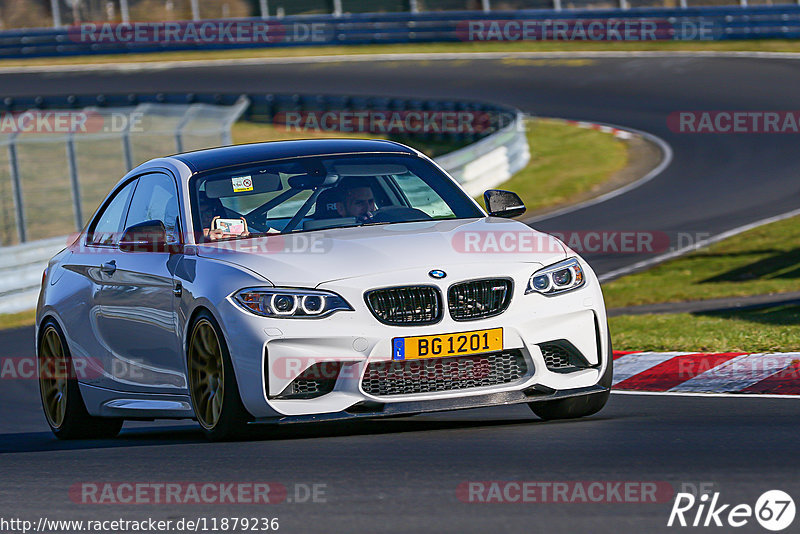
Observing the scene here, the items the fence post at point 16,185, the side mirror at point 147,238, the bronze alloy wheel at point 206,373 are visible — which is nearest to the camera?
the bronze alloy wheel at point 206,373

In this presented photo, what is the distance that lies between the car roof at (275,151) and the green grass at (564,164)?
14352 millimetres

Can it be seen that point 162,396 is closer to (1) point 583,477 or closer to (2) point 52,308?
(2) point 52,308

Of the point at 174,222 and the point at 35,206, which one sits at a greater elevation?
the point at 174,222

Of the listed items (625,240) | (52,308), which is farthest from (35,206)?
(52,308)

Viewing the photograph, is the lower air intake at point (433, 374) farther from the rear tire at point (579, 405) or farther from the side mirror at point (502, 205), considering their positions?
the side mirror at point (502, 205)

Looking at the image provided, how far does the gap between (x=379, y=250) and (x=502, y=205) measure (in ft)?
4.56

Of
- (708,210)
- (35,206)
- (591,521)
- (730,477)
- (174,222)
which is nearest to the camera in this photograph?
(591,521)

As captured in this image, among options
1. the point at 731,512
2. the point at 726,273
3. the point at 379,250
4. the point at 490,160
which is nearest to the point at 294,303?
the point at 379,250

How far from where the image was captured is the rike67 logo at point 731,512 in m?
4.57

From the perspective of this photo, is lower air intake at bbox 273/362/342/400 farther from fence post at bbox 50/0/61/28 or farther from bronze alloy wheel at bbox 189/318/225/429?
fence post at bbox 50/0/61/28

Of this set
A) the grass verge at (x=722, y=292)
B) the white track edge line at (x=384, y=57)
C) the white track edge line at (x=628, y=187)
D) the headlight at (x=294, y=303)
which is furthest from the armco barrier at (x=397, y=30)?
the headlight at (x=294, y=303)

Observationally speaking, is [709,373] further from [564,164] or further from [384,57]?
[384,57]

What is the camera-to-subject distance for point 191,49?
1854 inches

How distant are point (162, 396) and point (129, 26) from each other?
4100 centimetres
